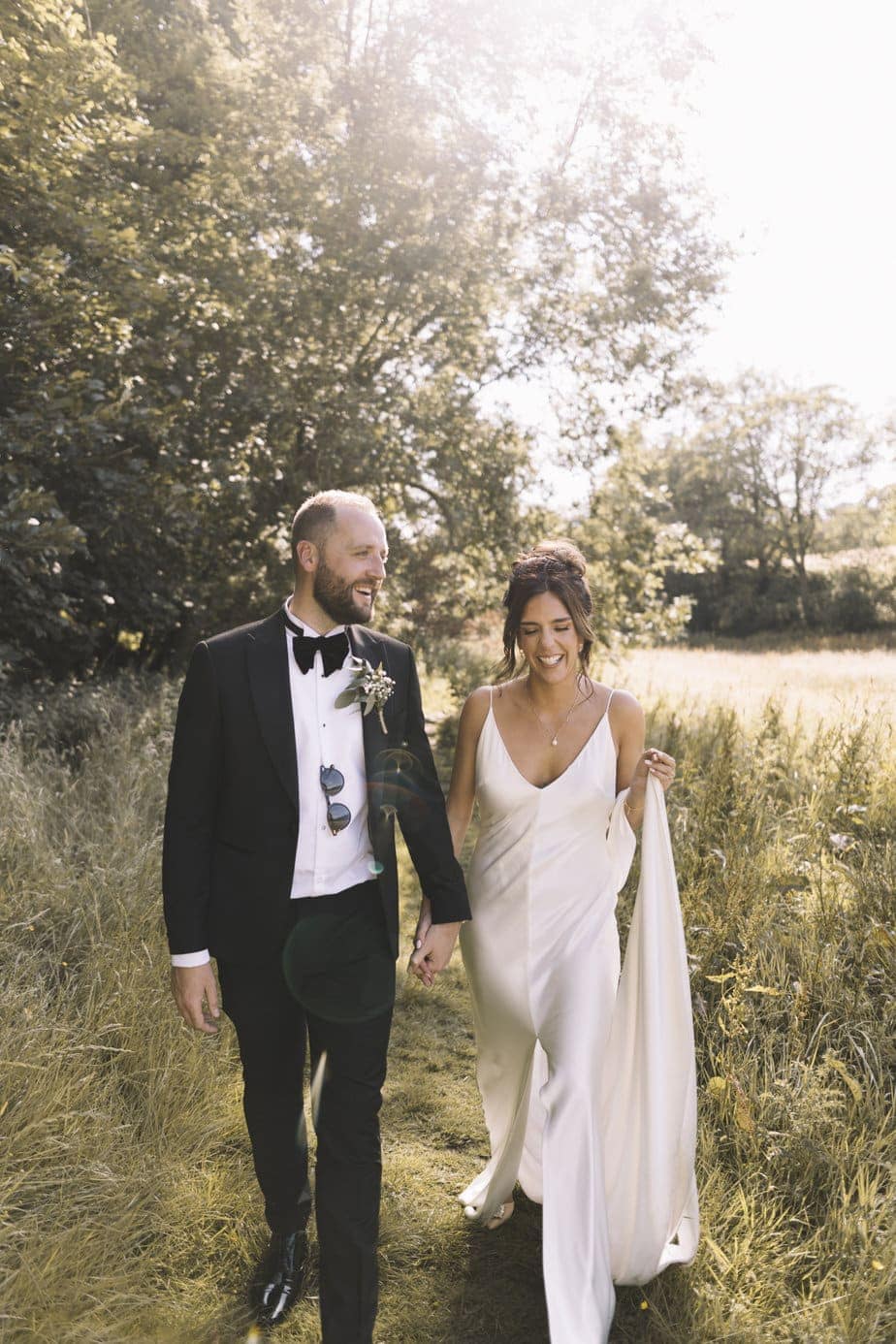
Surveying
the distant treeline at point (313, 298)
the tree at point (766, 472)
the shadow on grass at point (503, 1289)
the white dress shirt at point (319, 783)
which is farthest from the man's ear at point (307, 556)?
the tree at point (766, 472)

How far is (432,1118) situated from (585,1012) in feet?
5.00

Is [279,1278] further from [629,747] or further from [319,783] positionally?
[629,747]

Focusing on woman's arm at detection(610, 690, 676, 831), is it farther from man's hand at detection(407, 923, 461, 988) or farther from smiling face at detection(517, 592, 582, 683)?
man's hand at detection(407, 923, 461, 988)

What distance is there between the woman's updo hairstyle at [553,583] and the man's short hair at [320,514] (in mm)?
678

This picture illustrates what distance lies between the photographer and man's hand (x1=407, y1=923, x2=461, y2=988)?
280 cm

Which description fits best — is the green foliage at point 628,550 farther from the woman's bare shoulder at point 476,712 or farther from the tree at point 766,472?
Result: the tree at point 766,472

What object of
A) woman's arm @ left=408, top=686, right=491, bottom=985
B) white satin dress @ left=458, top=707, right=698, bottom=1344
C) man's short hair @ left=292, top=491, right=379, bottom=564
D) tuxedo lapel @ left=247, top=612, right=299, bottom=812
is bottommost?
white satin dress @ left=458, top=707, right=698, bottom=1344

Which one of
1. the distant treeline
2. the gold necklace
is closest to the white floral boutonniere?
the gold necklace

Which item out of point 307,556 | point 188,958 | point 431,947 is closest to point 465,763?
point 431,947

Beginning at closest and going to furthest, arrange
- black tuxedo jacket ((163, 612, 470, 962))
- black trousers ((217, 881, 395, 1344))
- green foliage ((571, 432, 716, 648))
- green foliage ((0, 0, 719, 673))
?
black trousers ((217, 881, 395, 1344)), black tuxedo jacket ((163, 612, 470, 962)), green foliage ((0, 0, 719, 673)), green foliage ((571, 432, 716, 648))

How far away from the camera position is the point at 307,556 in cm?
258

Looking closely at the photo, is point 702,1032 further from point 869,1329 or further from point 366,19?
point 366,19

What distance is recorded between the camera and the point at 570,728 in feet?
10.5

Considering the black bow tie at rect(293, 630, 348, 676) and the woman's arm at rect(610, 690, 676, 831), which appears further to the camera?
the woman's arm at rect(610, 690, 676, 831)
